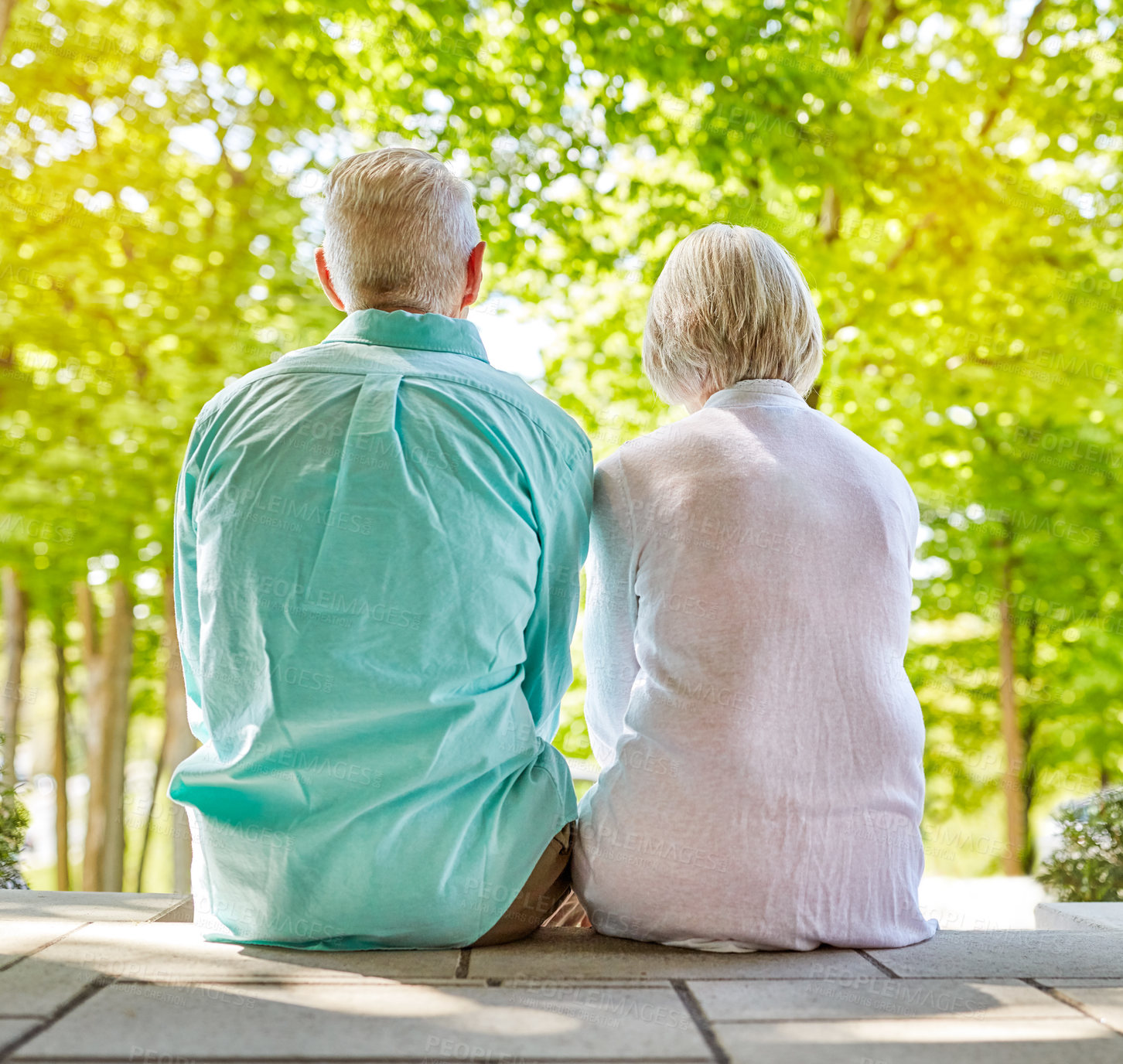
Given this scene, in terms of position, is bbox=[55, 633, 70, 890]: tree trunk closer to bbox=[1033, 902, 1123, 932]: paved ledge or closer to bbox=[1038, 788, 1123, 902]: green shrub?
bbox=[1038, 788, 1123, 902]: green shrub

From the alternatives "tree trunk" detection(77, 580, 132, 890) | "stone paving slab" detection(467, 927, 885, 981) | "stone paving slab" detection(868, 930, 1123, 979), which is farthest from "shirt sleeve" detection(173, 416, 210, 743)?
"tree trunk" detection(77, 580, 132, 890)

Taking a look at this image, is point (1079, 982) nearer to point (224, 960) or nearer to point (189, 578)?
point (224, 960)

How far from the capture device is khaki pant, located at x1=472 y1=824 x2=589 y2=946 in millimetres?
2178

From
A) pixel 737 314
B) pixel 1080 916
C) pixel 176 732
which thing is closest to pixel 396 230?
pixel 737 314

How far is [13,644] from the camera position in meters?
9.74

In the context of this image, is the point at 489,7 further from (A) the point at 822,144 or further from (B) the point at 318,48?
(A) the point at 822,144

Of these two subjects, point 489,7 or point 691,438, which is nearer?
point 691,438

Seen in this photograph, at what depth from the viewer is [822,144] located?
6.24m

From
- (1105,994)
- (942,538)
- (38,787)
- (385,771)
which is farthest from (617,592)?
(942,538)

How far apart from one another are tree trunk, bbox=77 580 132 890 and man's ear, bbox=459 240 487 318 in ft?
23.5

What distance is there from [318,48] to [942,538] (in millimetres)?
6739

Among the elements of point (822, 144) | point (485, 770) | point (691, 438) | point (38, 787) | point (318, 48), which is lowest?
point (38, 787)

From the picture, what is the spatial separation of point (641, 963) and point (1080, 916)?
4.99 ft

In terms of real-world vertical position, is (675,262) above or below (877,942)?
above
